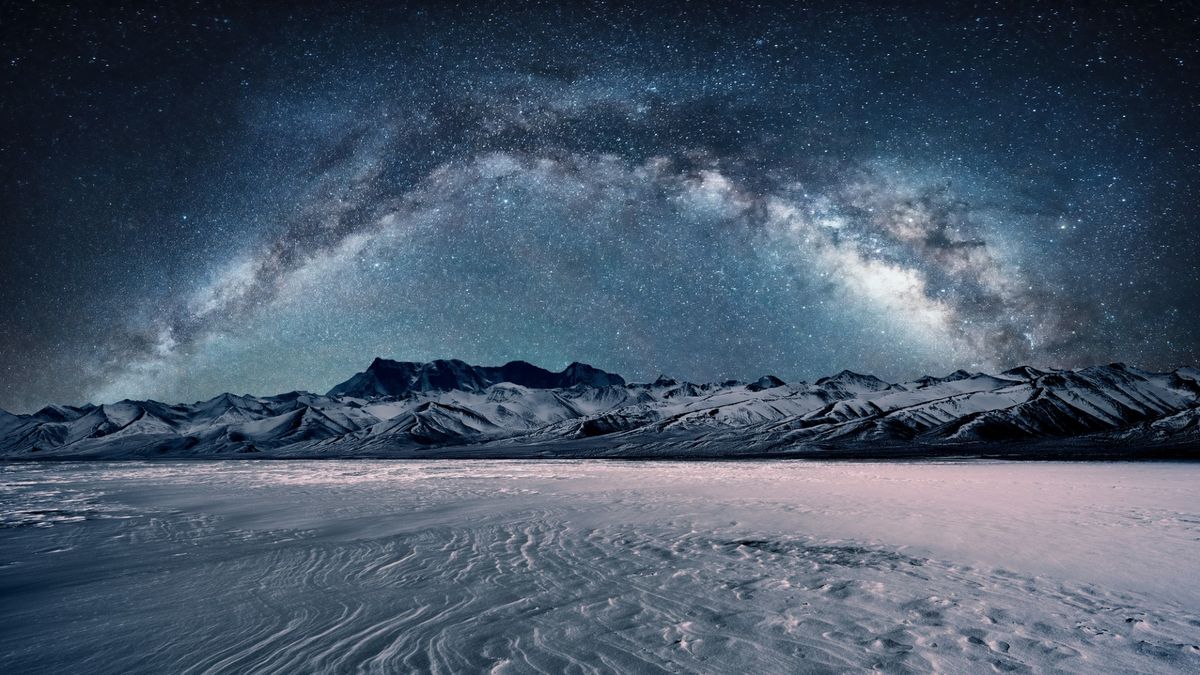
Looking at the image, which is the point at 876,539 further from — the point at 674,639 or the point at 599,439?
the point at 599,439

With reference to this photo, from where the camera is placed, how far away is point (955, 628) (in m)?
6.32

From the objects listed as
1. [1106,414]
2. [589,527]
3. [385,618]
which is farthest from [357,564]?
[1106,414]

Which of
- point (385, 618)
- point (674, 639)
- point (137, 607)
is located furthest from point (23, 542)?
point (674, 639)

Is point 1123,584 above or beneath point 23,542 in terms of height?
above

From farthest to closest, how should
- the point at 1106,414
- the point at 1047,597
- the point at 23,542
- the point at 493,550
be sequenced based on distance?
the point at 1106,414, the point at 23,542, the point at 493,550, the point at 1047,597

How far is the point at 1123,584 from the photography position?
26.6 ft

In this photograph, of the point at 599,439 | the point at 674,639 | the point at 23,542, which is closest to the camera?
the point at 674,639

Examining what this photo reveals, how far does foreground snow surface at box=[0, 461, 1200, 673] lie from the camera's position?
5.76 metres

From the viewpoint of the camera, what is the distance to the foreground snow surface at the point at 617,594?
5762 mm

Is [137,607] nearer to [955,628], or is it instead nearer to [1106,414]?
[955,628]

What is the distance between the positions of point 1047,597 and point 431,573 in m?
9.12

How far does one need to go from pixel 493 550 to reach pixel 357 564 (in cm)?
263

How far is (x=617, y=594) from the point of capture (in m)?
8.05

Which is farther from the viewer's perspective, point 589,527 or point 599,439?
point 599,439
